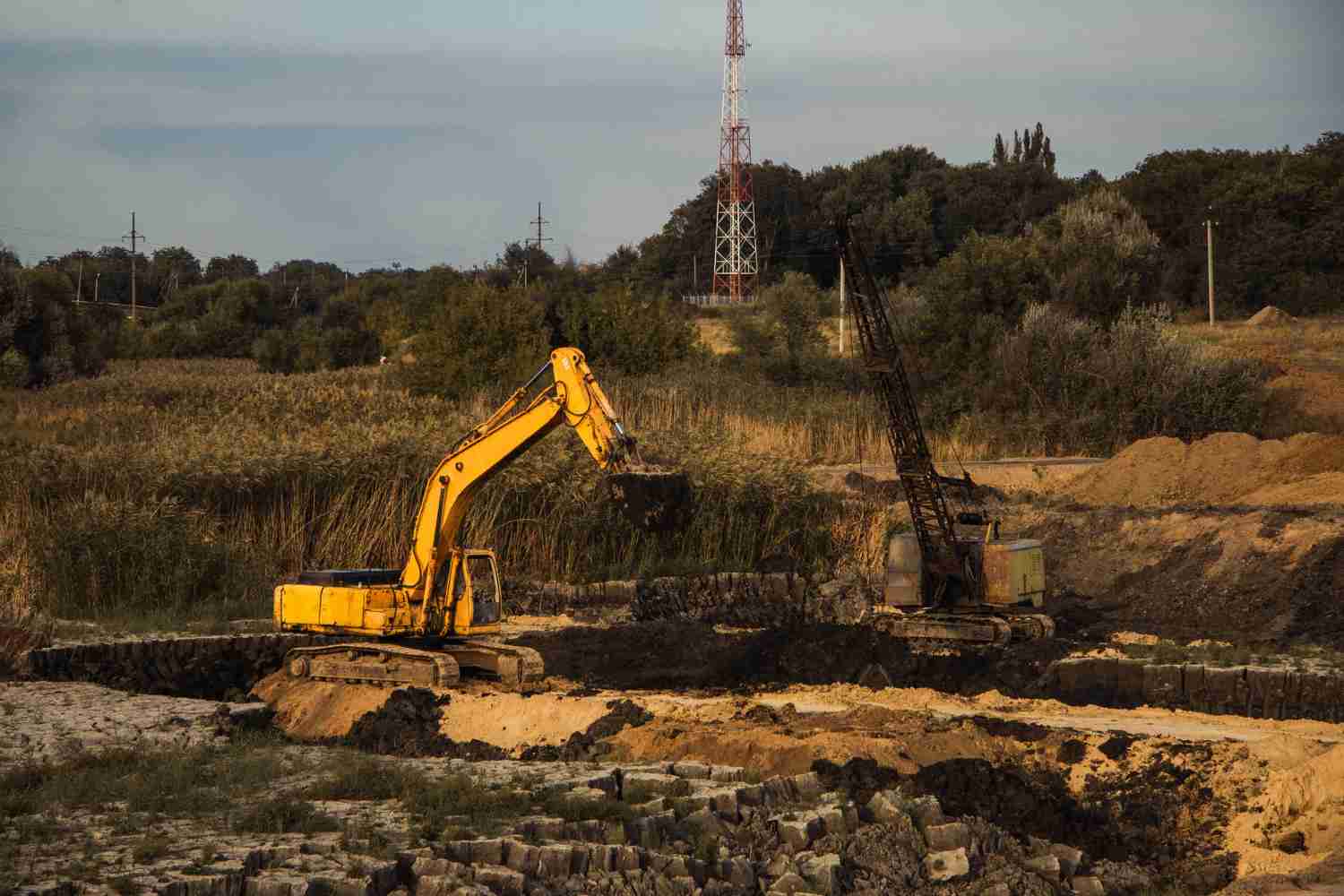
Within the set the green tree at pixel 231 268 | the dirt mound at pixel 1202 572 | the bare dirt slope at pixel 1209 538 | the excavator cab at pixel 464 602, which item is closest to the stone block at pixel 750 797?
the excavator cab at pixel 464 602

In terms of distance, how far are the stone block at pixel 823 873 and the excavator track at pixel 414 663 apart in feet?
20.0

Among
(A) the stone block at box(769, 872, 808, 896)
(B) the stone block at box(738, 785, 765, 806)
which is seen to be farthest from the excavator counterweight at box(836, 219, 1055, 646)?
(A) the stone block at box(769, 872, 808, 896)

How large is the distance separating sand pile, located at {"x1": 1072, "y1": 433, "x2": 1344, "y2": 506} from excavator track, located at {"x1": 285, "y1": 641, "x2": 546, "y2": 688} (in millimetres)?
16529

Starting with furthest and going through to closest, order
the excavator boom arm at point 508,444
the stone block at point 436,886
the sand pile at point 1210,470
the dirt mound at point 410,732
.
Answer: the sand pile at point 1210,470 → the excavator boom arm at point 508,444 → the dirt mound at point 410,732 → the stone block at point 436,886

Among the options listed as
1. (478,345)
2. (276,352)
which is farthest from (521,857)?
(276,352)

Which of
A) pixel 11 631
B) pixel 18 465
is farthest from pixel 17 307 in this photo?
pixel 11 631

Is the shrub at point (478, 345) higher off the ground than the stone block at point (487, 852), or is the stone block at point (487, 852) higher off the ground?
the shrub at point (478, 345)

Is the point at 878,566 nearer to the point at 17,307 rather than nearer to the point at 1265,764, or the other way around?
the point at 1265,764

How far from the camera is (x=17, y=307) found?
4641 cm

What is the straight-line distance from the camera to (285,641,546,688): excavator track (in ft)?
48.1

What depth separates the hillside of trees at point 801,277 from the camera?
1764 inches

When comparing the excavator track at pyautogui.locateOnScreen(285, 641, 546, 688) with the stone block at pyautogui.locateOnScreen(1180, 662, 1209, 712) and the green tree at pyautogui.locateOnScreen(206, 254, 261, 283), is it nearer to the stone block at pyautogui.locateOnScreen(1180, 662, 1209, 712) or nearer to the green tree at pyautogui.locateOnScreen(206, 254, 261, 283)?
the stone block at pyautogui.locateOnScreen(1180, 662, 1209, 712)

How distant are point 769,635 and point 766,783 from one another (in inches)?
311

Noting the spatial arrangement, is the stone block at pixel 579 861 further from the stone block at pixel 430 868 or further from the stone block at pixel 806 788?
the stone block at pixel 806 788
